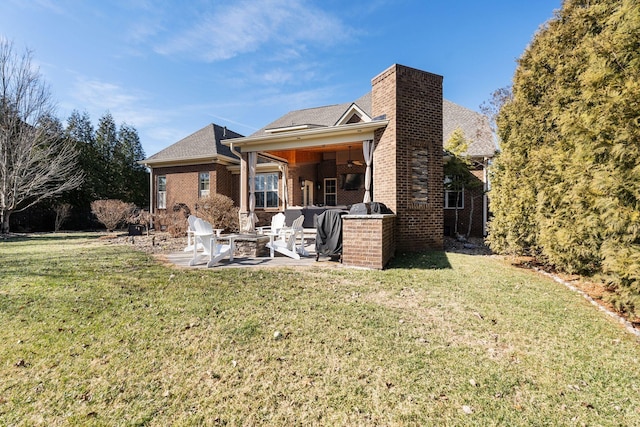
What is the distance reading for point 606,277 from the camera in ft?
12.4

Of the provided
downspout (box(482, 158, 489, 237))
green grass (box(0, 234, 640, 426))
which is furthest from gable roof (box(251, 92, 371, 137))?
green grass (box(0, 234, 640, 426))

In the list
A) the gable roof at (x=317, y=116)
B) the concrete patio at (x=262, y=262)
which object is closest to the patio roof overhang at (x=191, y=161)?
the gable roof at (x=317, y=116)

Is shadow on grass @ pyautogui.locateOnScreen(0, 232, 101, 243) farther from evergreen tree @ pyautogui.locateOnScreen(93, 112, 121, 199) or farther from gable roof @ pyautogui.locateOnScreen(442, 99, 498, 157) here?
gable roof @ pyautogui.locateOnScreen(442, 99, 498, 157)

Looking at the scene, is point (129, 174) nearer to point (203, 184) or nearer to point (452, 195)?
point (203, 184)

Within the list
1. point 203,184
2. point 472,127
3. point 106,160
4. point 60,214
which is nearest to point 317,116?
point 203,184

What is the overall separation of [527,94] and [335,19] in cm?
660

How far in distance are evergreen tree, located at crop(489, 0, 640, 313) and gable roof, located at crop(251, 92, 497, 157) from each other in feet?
18.6

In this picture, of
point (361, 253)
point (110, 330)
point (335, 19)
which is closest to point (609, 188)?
point (361, 253)

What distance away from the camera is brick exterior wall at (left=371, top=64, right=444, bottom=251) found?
8234 millimetres

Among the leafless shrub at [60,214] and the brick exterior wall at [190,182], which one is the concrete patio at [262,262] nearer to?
the brick exterior wall at [190,182]

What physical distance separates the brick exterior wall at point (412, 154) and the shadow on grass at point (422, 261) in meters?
0.58

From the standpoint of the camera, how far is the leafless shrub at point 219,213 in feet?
39.3

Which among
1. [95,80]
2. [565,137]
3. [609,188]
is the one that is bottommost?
[609,188]

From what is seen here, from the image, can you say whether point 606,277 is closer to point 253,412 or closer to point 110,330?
point 253,412
